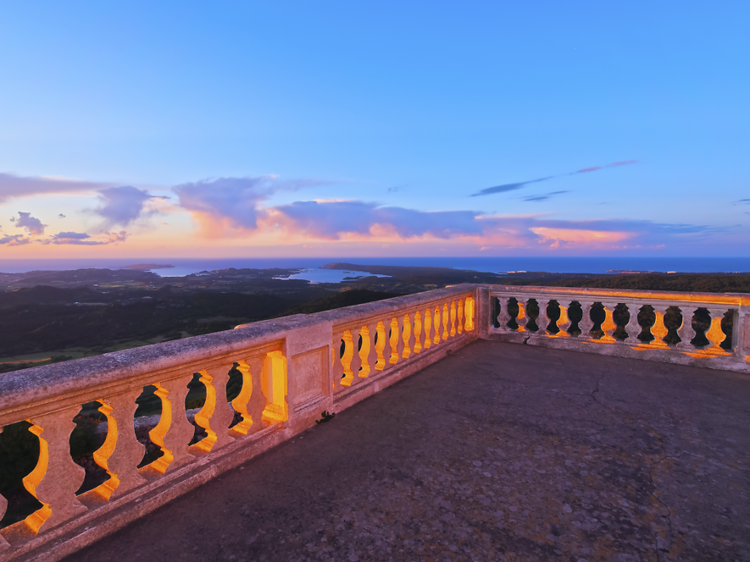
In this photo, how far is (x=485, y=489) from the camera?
8.54ft

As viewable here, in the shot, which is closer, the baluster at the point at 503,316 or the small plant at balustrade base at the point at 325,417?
the small plant at balustrade base at the point at 325,417

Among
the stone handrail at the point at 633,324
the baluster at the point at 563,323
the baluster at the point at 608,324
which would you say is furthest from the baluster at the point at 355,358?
the baluster at the point at 608,324

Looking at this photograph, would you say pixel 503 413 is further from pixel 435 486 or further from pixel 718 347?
pixel 718 347

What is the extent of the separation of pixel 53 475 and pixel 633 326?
704cm

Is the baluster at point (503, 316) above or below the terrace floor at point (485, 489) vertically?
above

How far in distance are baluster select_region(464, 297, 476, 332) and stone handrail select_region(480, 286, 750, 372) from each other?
230 mm

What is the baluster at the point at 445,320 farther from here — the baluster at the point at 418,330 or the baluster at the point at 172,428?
the baluster at the point at 172,428

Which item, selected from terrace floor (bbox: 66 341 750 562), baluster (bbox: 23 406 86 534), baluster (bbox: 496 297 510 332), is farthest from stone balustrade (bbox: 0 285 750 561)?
baluster (bbox: 496 297 510 332)

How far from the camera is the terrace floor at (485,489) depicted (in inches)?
83.2

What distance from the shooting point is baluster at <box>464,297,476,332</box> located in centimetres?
698

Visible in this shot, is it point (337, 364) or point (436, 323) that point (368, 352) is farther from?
point (436, 323)

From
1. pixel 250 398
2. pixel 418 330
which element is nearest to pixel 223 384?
pixel 250 398

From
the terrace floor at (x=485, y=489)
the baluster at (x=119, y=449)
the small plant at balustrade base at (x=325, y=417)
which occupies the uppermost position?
the baluster at (x=119, y=449)

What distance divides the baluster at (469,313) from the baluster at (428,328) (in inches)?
58.4
